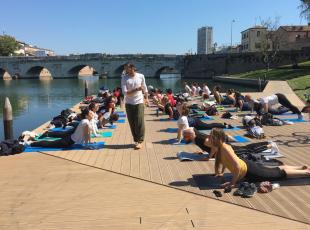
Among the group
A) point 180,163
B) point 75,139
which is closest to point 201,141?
point 180,163

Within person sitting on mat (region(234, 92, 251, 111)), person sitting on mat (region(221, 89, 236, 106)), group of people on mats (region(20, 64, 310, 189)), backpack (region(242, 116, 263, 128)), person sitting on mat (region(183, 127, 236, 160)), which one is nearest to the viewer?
group of people on mats (region(20, 64, 310, 189))

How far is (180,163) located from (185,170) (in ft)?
2.13

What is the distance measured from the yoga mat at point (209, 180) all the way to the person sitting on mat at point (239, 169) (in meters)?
0.14

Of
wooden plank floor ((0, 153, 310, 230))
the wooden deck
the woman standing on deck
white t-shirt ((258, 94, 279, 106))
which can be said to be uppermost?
the woman standing on deck

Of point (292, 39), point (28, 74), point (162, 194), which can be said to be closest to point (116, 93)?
point (162, 194)

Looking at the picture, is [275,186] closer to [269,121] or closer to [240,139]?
[240,139]

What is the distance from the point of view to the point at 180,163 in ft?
29.7

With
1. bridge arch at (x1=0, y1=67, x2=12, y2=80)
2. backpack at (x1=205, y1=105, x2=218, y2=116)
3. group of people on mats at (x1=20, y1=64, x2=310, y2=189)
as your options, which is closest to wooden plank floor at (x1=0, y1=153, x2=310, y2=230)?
group of people on mats at (x1=20, y1=64, x2=310, y2=189)

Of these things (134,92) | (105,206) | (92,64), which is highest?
(92,64)

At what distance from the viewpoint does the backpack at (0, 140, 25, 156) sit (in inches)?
399

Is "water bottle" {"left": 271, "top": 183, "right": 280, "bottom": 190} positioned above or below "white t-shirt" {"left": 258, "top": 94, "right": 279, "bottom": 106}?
below

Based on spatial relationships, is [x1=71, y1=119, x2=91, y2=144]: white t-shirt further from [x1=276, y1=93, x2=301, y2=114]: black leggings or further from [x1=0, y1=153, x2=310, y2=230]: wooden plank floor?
[x1=276, y1=93, x2=301, y2=114]: black leggings

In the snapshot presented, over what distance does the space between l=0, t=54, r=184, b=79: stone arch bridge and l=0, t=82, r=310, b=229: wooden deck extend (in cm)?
8400

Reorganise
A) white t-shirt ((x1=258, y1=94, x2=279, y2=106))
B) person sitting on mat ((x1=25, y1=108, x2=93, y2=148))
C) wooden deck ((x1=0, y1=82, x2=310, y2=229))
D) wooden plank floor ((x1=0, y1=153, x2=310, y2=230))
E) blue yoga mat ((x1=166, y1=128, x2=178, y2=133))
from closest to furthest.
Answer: wooden plank floor ((x1=0, y1=153, x2=310, y2=230)) < wooden deck ((x1=0, y1=82, x2=310, y2=229)) < person sitting on mat ((x1=25, y1=108, x2=93, y2=148)) < blue yoga mat ((x1=166, y1=128, x2=178, y2=133)) < white t-shirt ((x1=258, y1=94, x2=279, y2=106))
